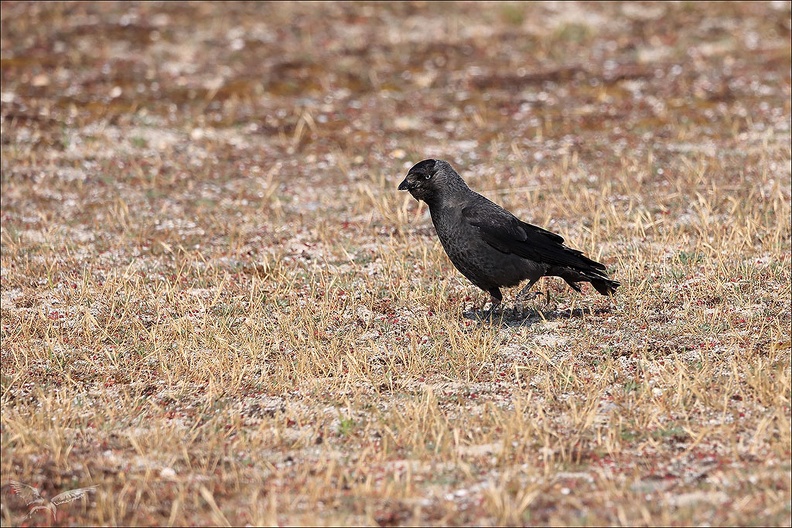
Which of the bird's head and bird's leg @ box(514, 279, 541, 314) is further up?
the bird's head

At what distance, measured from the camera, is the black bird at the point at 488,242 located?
8078 millimetres

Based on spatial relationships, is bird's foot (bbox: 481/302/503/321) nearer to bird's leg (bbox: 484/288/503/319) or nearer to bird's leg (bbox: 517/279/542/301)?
bird's leg (bbox: 484/288/503/319)

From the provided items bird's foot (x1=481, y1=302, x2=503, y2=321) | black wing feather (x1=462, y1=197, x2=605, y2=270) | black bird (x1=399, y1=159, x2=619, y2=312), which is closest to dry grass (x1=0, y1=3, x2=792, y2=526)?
bird's foot (x1=481, y1=302, x2=503, y2=321)

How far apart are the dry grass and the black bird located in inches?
16.8

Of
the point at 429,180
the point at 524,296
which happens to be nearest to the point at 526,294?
the point at 524,296

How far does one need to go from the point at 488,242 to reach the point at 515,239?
226 millimetres

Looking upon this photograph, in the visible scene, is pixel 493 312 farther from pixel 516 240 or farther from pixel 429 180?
pixel 429 180

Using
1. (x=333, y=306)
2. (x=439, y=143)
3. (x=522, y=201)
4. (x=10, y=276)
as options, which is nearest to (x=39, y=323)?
(x=10, y=276)

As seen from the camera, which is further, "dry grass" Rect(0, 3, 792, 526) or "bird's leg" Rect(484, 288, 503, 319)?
"bird's leg" Rect(484, 288, 503, 319)

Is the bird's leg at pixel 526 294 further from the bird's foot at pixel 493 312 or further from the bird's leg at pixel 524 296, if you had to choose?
the bird's foot at pixel 493 312

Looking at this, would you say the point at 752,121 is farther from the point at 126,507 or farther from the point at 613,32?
the point at 126,507

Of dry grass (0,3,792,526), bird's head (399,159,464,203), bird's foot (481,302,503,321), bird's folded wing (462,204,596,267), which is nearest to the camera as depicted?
dry grass (0,3,792,526)

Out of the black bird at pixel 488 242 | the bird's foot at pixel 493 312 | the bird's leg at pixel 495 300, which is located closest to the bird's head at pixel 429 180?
the black bird at pixel 488 242

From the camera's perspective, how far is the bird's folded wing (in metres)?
8.07
